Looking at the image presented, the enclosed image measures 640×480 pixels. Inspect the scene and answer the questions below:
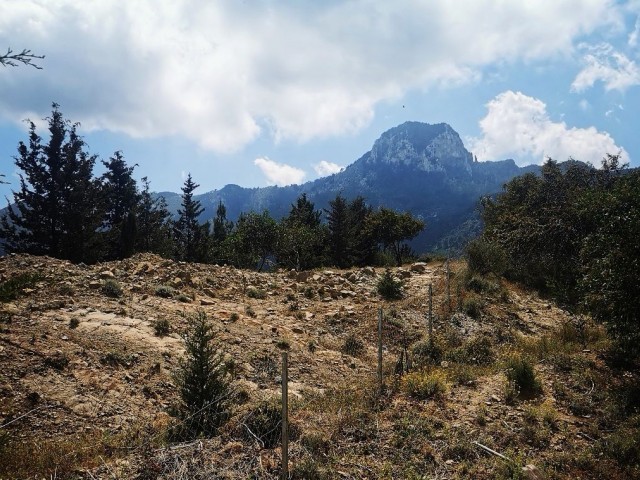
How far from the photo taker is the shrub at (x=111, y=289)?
1368cm

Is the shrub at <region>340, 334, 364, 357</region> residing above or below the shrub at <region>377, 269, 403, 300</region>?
below

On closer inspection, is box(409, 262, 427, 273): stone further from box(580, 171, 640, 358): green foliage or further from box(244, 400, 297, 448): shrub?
box(244, 400, 297, 448): shrub

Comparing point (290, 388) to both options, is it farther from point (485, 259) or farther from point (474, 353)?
point (485, 259)

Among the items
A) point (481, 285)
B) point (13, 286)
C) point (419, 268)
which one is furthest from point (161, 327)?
point (419, 268)

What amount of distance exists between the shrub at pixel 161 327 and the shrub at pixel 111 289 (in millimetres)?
2884

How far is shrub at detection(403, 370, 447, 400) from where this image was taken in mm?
8680

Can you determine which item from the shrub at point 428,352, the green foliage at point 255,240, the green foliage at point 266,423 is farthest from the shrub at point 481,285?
the green foliage at point 255,240

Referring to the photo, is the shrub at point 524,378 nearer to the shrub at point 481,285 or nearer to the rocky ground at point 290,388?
the rocky ground at point 290,388

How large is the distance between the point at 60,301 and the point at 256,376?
21.2 ft

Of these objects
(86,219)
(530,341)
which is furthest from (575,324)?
(86,219)

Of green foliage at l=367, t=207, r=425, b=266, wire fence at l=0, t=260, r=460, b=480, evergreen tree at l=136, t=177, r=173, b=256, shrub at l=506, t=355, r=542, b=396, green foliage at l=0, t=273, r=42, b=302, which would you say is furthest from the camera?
green foliage at l=367, t=207, r=425, b=266

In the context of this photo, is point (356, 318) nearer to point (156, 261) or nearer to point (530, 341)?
point (530, 341)

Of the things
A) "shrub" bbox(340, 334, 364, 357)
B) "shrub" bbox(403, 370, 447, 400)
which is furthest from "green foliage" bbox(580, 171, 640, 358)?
"shrub" bbox(340, 334, 364, 357)

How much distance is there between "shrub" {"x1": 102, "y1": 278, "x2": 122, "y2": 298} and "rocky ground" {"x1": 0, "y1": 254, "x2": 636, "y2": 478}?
70 mm
